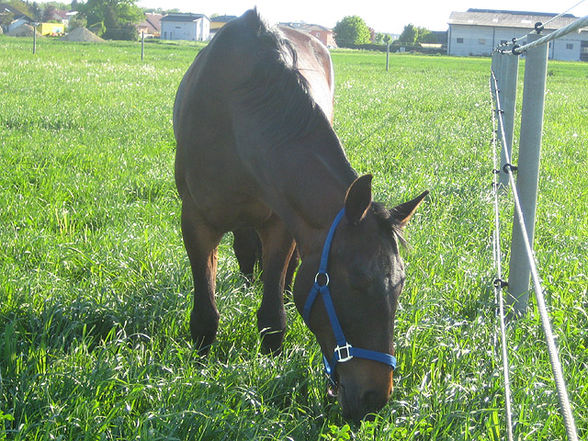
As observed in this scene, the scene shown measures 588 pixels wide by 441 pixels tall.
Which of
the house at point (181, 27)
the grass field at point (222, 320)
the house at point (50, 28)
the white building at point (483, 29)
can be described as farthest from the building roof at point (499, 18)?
the grass field at point (222, 320)

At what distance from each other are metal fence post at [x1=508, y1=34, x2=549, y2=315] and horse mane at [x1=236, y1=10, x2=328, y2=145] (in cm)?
112

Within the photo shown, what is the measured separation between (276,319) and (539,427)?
4.43ft

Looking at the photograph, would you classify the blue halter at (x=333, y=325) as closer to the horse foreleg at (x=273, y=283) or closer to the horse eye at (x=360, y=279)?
the horse eye at (x=360, y=279)

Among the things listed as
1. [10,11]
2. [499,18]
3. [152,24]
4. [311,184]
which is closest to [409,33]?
[499,18]

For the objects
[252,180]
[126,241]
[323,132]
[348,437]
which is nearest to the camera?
[348,437]

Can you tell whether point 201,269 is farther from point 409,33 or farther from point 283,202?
point 409,33

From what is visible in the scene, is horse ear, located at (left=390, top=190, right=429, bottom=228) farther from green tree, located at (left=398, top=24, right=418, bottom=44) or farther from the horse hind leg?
green tree, located at (left=398, top=24, right=418, bottom=44)

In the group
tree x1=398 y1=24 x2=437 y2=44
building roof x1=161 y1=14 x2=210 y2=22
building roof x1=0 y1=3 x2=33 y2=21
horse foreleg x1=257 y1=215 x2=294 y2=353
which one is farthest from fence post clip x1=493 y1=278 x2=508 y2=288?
building roof x1=161 y1=14 x2=210 y2=22

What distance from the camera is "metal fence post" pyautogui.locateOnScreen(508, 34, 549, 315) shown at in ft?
10.1

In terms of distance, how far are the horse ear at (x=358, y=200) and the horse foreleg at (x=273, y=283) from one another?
1.01m

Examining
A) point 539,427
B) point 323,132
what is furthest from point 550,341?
point 323,132

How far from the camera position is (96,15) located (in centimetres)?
8344

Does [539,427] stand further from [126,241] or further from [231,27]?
[126,241]

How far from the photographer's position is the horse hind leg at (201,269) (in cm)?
317
